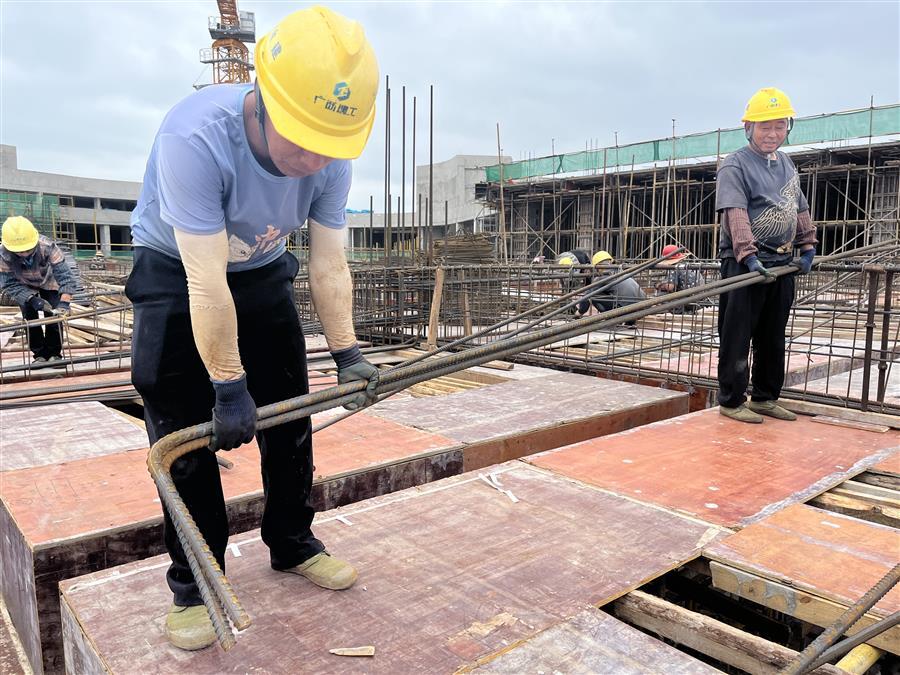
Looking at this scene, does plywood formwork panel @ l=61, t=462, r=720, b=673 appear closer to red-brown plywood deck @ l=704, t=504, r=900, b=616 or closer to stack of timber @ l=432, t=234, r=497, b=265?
red-brown plywood deck @ l=704, t=504, r=900, b=616

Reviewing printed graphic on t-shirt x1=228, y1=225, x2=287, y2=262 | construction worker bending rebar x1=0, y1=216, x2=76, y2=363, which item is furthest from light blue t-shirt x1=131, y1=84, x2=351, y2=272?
construction worker bending rebar x1=0, y1=216, x2=76, y2=363

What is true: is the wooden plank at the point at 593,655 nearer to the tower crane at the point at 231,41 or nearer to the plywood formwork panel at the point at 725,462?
the plywood formwork panel at the point at 725,462

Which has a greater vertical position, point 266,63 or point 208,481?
point 266,63

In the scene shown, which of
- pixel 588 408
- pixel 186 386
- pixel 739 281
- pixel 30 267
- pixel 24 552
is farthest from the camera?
pixel 30 267

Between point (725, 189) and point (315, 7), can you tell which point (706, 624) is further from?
point (725, 189)

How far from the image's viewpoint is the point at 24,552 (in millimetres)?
2789

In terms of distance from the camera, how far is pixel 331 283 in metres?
2.31

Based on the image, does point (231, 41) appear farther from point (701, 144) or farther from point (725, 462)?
point (725, 462)

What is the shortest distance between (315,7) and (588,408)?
12.7 feet

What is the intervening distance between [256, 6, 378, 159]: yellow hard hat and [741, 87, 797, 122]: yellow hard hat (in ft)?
11.2

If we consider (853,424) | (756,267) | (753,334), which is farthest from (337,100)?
(853,424)

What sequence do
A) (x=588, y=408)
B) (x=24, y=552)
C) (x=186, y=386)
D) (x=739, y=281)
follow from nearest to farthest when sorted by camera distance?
(x=186, y=386)
(x=24, y=552)
(x=739, y=281)
(x=588, y=408)

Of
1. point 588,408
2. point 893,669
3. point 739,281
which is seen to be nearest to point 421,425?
point 588,408

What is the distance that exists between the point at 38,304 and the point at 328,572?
7.00 meters
